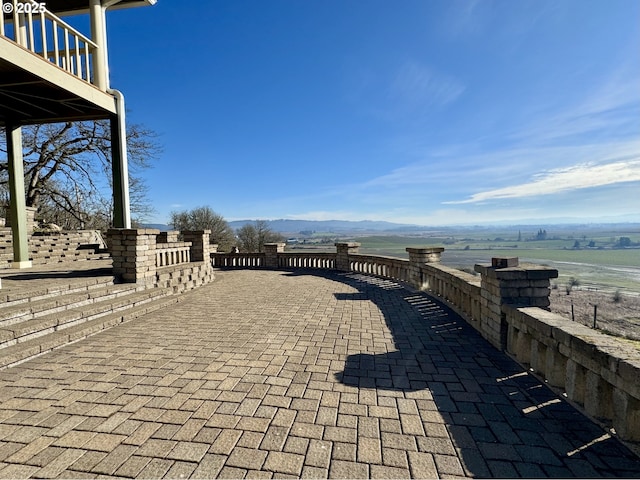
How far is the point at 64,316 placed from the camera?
4.39m

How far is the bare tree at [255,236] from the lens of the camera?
42303 mm

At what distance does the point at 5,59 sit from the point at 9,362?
14.9 ft

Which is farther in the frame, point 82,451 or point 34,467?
point 82,451

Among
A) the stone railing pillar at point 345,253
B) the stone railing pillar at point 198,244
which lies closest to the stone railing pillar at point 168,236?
the stone railing pillar at point 198,244

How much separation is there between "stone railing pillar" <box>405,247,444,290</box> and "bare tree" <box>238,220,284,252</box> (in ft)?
113

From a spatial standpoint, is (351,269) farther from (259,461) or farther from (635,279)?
(635,279)

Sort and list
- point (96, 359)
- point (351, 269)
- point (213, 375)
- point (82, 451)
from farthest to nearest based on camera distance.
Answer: point (351, 269) < point (96, 359) < point (213, 375) < point (82, 451)

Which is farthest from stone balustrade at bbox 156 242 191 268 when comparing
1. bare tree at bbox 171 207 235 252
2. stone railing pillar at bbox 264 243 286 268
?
bare tree at bbox 171 207 235 252

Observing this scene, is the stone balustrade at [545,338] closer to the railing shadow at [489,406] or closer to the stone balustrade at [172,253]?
the railing shadow at [489,406]

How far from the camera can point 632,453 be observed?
197 cm

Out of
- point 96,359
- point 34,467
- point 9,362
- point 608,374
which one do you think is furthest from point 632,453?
point 9,362

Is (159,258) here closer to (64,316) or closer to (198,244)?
(198,244)

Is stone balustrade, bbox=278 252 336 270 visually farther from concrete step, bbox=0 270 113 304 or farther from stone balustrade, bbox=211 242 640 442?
concrete step, bbox=0 270 113 304

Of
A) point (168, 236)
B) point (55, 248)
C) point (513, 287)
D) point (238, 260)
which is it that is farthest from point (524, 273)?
point (55, 248)
